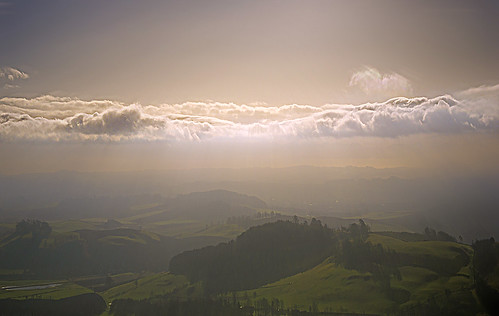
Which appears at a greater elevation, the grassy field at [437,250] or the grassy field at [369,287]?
the grassy field at [437,250]

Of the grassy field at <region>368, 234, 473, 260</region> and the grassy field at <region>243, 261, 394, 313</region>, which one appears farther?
the grassy field at <region>368, 234, 473, 260</region>

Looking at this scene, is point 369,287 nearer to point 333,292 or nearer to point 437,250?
point 333,292

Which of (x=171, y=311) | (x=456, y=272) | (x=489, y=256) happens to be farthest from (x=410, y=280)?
(x=171, y=311)

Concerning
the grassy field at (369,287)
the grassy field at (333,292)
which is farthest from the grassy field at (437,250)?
the grassy field at (333,292)

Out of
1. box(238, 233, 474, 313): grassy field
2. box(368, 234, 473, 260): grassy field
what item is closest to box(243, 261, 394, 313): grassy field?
box(238, 233, 474, 313): grassy field

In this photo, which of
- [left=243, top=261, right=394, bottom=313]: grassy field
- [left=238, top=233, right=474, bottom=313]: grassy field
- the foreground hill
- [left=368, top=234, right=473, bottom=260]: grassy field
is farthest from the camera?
[left=368, top=234, right=473, bottom=260]: grassy field

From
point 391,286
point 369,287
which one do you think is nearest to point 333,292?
point 369,287

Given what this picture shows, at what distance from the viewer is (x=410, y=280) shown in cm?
15962

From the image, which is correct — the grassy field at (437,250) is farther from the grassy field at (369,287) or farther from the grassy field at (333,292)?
the grassy field at (333,292)

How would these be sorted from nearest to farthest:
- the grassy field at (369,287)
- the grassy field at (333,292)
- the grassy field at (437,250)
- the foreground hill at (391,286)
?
the foreground hill at (391,286) → the grassy field at (369,287) → the grassy field at (333,292) → the grassy field at (437,250)

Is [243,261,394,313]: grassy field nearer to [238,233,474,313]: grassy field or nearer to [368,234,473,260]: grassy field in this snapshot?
[238,233,474,313]: grassy field

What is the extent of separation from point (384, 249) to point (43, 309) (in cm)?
18872

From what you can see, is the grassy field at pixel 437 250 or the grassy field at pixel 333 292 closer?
the grassy field at pixel 333 292

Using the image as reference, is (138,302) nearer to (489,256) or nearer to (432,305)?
(432,305)
